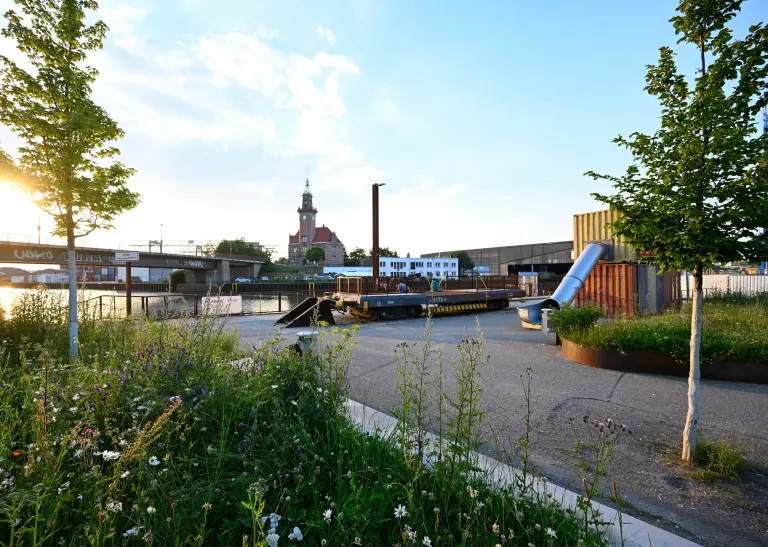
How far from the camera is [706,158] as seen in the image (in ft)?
11.6

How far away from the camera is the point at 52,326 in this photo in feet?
20.6

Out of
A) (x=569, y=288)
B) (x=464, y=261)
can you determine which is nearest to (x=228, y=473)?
(x=569, y=288)

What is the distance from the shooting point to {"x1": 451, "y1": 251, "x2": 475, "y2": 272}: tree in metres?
108

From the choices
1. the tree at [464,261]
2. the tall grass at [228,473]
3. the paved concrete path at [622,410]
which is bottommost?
the paved concrete path at [622,410]

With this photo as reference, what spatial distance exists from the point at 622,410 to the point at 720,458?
5.45 ft

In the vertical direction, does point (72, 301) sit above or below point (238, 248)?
below

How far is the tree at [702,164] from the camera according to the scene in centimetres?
346

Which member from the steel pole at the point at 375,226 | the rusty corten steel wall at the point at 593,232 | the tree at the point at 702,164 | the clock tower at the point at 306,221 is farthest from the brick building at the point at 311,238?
the tree at the point at 702,164

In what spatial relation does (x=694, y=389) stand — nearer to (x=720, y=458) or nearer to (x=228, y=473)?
(x=720, y=458)

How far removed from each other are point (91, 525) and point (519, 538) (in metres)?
2.18

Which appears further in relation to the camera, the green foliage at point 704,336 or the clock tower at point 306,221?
the clock tower at point 306,221

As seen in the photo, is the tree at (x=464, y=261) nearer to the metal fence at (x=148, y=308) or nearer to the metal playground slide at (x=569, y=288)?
the metal fence at (x=148, y=308)

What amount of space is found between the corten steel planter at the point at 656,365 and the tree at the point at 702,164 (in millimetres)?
3656

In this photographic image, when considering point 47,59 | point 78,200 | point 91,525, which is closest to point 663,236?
point 91,525
